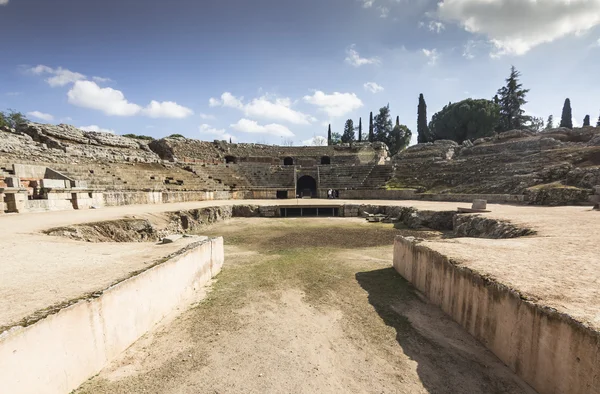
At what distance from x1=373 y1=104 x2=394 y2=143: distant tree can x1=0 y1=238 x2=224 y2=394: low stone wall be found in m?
48.2

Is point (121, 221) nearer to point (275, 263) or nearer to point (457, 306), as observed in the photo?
point (275, 263)

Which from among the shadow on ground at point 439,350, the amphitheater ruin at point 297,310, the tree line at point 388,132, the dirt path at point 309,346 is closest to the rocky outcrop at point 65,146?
the amphitheater ruin at point 297,310

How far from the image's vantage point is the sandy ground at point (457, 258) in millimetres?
2848

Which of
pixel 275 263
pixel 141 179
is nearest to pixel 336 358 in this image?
pixel 275 263

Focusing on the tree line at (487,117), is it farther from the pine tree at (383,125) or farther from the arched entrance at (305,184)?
the arched entrance at (305,184)

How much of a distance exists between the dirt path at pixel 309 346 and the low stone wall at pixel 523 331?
0.65 ft

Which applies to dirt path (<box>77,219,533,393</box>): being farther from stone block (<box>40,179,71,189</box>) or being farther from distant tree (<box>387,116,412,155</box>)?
distant tree (<box>387,116,412,155</box>)

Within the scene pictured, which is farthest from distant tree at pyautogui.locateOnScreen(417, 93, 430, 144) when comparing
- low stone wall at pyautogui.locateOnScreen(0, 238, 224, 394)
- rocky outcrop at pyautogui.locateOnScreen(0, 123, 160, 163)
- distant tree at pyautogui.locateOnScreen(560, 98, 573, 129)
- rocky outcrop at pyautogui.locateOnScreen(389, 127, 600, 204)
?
low stone wall at pyautogui.locateOnScreen(0, 238, 224, 394)

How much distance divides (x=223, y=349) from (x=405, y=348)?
8.06ft

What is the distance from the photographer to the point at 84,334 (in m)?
2.77

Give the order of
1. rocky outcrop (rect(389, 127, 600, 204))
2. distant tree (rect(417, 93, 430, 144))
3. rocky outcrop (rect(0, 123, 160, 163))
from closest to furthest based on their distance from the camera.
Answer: rocky outcrop (rect(389, 127, 600, 204)) → rocky outcrop (rect(0, 123, 160, 163)) → distant tree (rect(417, 93, 430, 144))

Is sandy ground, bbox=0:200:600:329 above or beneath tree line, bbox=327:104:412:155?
beneath

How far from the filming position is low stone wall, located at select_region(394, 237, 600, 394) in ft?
7.15

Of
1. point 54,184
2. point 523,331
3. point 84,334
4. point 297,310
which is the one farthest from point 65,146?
point 523,331
